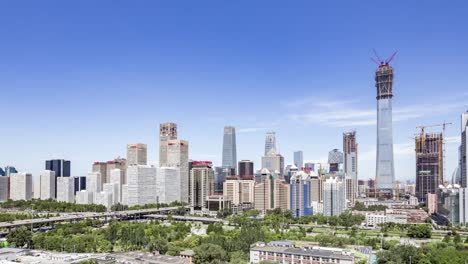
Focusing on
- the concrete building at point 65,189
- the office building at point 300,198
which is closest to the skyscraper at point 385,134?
the office building at point 300,198

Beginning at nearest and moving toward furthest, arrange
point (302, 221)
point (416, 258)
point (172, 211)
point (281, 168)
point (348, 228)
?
1. point (416, 258)
2. point (348, 228)
3. point (302, 221)
4. point (172, 211)
5. point (281, 168)

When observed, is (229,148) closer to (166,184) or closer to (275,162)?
(275,162)

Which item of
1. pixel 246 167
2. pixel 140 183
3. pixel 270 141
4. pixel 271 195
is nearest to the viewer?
pixel 271 195

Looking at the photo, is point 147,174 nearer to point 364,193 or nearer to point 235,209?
point 235,209

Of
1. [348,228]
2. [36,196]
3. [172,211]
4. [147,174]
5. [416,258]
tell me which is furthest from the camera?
[36,196]

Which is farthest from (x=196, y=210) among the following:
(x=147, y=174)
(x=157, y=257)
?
(x=157, y=257)

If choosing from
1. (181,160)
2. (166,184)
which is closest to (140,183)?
(166,184)

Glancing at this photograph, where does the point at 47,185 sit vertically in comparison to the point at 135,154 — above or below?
below
